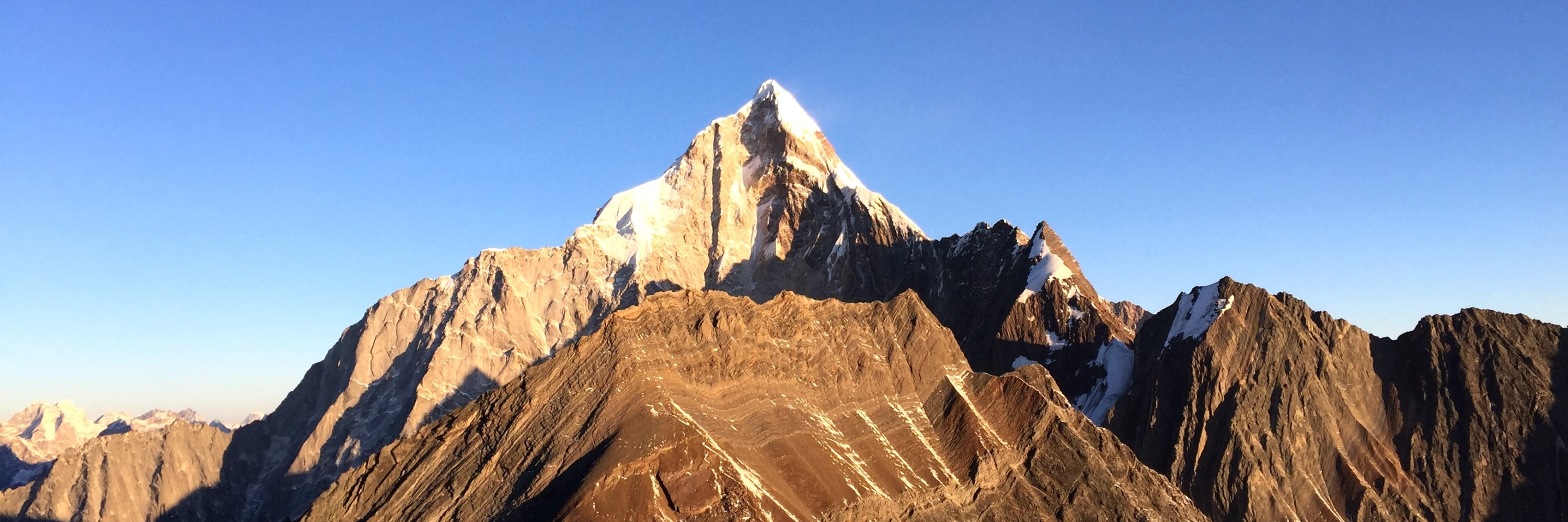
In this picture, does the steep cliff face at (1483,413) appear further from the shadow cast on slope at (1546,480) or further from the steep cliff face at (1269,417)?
the steep cliff face at (1269,417)

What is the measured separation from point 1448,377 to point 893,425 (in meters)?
80.8

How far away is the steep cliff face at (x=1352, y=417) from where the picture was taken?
5994 inches

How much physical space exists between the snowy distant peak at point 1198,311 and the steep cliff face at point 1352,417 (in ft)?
1.89

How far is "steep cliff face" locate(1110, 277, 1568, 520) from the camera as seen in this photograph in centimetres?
15225

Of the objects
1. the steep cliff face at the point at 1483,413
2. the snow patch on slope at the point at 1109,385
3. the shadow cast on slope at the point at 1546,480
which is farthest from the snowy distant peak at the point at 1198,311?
the shadow cast on slope at the point at 1546,480

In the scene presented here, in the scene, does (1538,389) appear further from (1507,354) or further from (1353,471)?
(1353,471)

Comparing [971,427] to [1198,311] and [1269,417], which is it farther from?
[1198,311]

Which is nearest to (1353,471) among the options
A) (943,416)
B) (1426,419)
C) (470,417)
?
(1426,419)

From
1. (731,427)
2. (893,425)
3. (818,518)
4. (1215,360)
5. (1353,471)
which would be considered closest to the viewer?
(818,518)

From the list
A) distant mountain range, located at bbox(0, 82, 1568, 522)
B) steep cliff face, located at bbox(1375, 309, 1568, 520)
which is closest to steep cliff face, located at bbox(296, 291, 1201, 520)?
distant mountain range, located at bbox(0, 82, 1568, 522)

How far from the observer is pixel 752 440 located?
112 meters

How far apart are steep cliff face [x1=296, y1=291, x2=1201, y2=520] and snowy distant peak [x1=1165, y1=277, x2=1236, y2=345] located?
50.1 metres

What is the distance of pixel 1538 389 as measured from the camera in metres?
158

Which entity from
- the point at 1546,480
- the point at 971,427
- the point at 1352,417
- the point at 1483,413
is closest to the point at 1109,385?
the point at 1352,417
